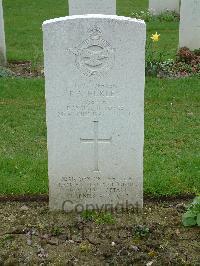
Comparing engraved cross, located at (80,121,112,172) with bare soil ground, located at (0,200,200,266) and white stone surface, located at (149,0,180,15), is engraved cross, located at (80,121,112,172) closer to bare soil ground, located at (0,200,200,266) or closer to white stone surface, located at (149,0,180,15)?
bare soil ground, located at (0,200,200,266)

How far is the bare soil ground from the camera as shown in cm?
420

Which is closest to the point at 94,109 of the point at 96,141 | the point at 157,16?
the point at 96,141

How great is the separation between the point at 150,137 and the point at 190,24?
4543mm

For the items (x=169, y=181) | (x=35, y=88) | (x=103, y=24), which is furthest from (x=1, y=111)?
(x=103, y=24)

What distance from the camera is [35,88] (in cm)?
860

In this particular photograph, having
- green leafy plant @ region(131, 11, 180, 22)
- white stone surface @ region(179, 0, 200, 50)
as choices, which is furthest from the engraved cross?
green leafy plant @ region(131, 11, 180, 22)

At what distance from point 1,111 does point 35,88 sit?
1045 mm

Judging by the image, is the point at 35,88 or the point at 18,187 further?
the point at 35,88

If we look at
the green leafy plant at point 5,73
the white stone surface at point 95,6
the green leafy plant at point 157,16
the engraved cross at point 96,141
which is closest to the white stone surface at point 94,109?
the engraved cross at point 96,141

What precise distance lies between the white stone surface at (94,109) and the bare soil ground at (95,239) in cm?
22

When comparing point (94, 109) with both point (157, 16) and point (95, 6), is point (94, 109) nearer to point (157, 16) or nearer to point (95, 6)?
point (95, 6)

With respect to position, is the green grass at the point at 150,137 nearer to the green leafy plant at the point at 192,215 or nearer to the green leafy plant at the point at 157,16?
the green leafy plant at the point at 192,215

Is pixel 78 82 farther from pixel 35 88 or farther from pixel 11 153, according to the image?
pixel 35 88

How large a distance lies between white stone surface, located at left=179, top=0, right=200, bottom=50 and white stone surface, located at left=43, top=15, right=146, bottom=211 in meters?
6.39
